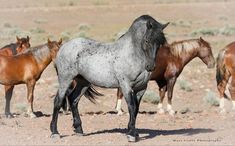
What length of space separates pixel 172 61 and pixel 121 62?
549 centimetres

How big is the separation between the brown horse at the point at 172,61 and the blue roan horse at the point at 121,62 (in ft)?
14.5

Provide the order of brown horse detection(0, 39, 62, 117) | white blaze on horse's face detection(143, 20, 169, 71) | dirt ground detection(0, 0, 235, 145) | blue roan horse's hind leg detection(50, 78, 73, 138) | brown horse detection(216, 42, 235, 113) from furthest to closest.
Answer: brown horse detection(216, 42, 235, 113)
brown horse detection(0, 39, 62, 117)
blue roan horse's hind leg detection(50, 78, 73, 138)
dirt ground detection(0, 0, 235, 145)
white blaze on horse's face detection(143, 20, 169, 71)

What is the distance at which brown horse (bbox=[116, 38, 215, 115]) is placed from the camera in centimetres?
1625

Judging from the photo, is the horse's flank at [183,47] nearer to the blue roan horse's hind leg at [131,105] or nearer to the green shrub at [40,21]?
the blue roan horse's hind leg at [131,105]

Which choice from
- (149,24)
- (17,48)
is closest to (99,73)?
(149,24)

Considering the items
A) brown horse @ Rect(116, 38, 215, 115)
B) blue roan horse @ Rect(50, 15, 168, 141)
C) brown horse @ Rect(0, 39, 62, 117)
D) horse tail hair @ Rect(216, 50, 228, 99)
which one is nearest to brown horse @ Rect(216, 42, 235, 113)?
horse tail hair @ Rect(216, 50, 228, 99)

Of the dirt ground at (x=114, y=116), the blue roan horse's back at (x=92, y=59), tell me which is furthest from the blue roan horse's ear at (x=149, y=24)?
the dirt ground at (x=114, y=116)

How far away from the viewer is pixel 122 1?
73562 mm

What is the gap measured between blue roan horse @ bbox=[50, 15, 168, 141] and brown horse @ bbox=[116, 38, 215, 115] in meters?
4.43

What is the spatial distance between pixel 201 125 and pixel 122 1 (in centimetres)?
6046

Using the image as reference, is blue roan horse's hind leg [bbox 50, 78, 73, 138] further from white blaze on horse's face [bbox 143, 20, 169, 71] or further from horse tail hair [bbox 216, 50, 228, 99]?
horse tail hair [bbox 216, 50, 228, 99]

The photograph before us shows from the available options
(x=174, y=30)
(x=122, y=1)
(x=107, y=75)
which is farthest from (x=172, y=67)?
(x=122, y=1)

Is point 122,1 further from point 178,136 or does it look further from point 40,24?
point 178,136

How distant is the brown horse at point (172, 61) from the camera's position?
16250 mm
